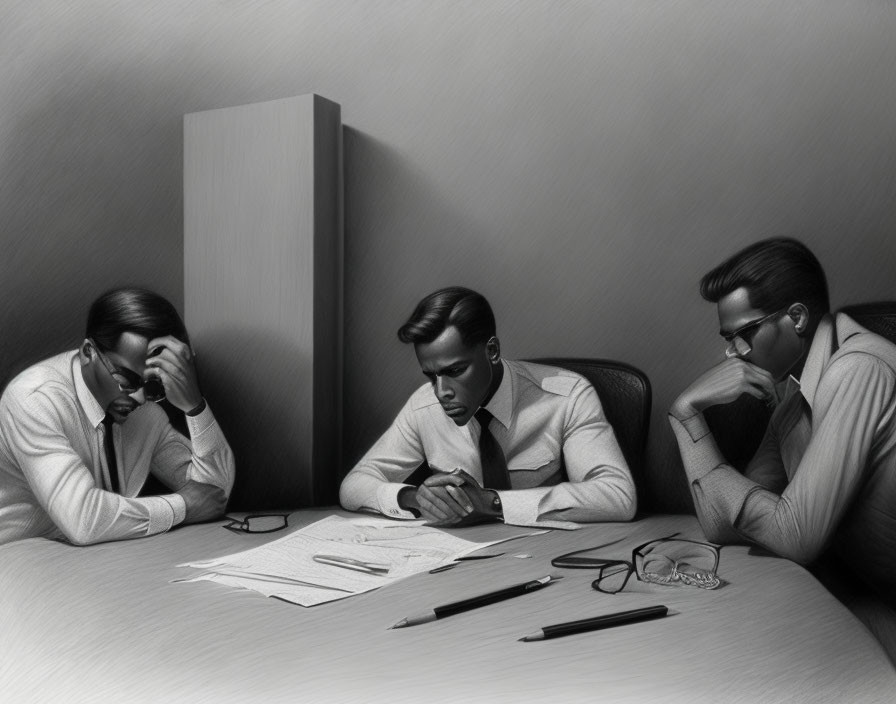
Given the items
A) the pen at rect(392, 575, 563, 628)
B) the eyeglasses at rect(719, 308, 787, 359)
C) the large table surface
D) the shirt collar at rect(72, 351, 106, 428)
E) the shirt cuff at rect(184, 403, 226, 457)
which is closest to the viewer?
the large table surface

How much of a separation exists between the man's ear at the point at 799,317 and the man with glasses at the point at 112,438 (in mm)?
1095

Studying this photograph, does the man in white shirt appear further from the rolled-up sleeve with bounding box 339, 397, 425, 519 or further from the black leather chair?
the black leather chair

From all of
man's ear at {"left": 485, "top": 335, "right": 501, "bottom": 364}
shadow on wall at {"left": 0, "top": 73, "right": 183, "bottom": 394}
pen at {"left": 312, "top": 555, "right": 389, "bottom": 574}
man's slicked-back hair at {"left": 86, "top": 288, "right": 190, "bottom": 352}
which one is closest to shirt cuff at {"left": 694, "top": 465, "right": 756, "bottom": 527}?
man's ear at {"left": 485, "top": 335, "right": 501, "bottom": 364}

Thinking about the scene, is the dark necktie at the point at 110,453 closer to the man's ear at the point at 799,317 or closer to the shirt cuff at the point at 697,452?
the shirt cuff at the point at 697,452

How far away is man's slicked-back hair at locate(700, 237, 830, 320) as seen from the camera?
4.22 feet

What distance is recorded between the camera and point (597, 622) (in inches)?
35.9

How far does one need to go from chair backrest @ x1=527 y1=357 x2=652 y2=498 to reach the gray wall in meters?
0.03

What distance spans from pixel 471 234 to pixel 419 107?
1.02 ft

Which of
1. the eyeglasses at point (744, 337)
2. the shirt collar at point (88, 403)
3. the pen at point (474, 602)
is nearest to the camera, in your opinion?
the pen at point (474, 602)

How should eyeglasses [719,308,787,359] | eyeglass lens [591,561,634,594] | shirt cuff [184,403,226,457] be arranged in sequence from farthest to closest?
shirt cuff [184,403,226,457] → eyeglasses [719,308,787,359] → eyeglass lens [591,561,634,594]

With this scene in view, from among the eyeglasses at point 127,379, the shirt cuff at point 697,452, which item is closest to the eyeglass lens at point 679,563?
the shirt cuff at point 697,452

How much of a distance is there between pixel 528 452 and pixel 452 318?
31cm

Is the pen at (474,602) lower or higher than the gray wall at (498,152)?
lower

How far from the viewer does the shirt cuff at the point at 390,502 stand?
4.84ft
